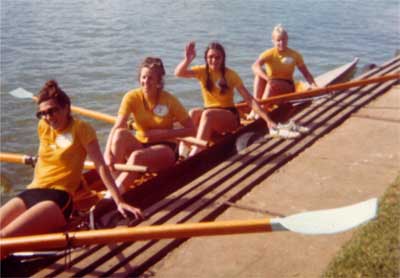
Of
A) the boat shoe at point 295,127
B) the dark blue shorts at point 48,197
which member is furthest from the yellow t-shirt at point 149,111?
the boat shoe at point 295,127

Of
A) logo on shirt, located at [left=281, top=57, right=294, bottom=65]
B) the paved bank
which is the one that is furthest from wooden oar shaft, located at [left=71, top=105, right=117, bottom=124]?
logo on shirt, located at [left=281, top=57, right=294, bottom=65]

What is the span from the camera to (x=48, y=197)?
163 inches

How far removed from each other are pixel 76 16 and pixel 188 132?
16868 mm

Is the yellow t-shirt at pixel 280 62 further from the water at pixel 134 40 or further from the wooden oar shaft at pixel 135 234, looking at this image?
the wooden oar shaft at pixel 135 234

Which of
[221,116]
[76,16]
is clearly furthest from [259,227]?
[76,16]

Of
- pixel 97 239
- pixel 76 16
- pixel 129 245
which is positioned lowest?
pixel 129 245

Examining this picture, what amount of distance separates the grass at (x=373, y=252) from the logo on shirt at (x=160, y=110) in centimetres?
231

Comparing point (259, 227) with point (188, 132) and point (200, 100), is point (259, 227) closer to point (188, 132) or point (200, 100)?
point (188, 132)

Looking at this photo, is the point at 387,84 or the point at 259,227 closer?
the point at 259,227

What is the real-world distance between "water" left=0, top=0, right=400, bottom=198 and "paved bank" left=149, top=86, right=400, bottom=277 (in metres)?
4.55

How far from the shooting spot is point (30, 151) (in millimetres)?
9531

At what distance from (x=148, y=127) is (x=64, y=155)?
4.42ft

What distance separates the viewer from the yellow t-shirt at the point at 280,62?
841cm

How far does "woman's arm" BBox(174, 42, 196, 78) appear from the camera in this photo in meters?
6.23
